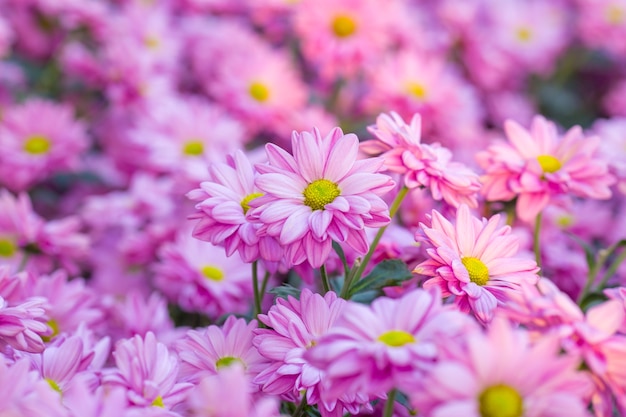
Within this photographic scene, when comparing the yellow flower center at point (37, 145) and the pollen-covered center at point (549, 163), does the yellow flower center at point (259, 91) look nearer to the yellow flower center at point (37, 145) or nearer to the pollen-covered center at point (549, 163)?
the yellow flower center at point (37, 145)

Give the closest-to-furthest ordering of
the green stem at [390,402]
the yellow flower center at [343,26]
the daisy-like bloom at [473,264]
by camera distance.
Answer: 1. the green stem at [390,402]
2. the daisy-like bloom at [473,264]
3. the yellow flower center at [343,26]

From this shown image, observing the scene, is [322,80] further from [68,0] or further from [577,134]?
[577,134]

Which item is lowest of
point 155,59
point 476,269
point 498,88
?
point 498,88

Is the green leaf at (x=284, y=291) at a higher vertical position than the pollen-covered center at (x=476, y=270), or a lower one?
lower

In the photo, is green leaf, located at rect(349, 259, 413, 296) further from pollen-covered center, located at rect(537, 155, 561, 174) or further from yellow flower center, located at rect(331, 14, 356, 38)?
yellow flower center, located at rect(331, 14, 356, 38)

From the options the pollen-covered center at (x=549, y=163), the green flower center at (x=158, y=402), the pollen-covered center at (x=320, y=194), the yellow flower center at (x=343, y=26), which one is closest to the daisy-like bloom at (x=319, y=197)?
the pollen-covered center at (x=320, y=194)

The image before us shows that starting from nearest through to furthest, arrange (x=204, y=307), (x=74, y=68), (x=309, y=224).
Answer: (x=309, y=224) < (x=204, y=307) < (x=74, y=68)

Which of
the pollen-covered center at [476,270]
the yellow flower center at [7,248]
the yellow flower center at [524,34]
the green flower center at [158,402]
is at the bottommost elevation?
the yellow flower center at [7,248]

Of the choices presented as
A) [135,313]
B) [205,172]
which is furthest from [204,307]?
[205,172]

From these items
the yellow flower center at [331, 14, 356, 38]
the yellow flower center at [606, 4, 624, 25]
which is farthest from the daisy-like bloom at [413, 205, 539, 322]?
the yellow flower center at [606, 4, 624, 25]
